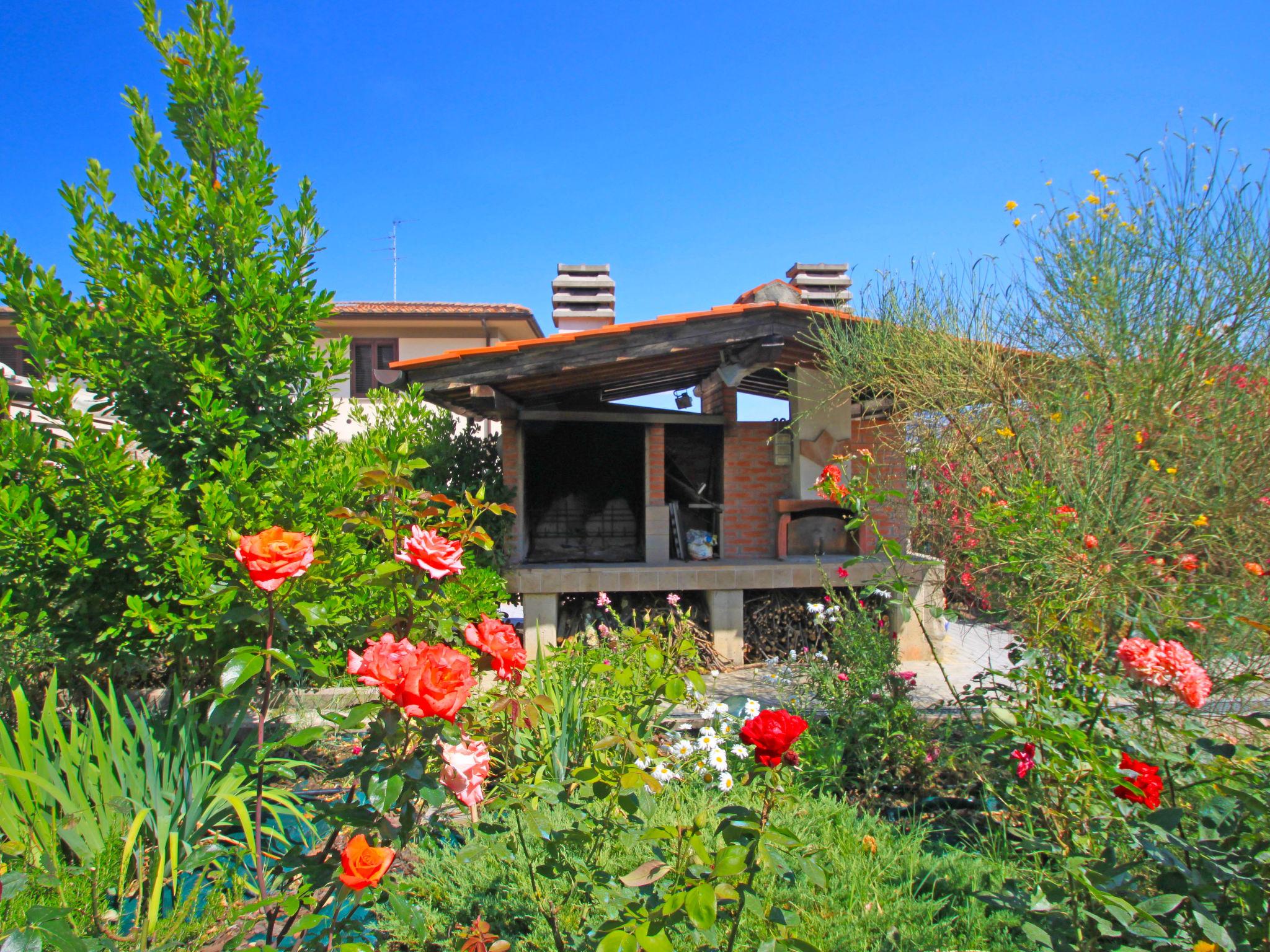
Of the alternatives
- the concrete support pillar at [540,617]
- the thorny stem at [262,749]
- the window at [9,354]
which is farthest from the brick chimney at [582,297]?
the window at [9,354]

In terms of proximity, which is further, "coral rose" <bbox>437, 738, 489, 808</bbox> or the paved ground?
the paved ground

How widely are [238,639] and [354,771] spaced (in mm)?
2134

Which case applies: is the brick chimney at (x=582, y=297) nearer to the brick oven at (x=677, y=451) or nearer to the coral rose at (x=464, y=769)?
the brick oven at (x=677, y=451)

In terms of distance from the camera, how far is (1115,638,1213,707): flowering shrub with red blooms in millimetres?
1870

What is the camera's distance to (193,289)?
3334 mm

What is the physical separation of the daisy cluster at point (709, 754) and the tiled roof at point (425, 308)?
14.1 meters

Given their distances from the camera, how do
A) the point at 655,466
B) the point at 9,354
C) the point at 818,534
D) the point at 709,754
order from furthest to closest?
the point at 9,354 → the point at 818,534 → the point at 655,466 → the point at 709,754

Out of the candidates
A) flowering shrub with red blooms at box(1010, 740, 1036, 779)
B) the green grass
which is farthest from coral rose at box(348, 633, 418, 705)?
flowering shrub with red blooms at box(1010, 740, 1036, 779)

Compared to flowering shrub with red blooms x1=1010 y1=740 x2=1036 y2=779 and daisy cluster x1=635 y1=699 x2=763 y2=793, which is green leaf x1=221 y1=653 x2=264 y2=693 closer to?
daisy cluster x1=635 y1=699 x2=763 y2=793

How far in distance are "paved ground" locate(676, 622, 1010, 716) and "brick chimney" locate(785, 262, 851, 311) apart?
4508 millimetres

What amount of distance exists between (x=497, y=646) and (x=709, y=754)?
6.53 feet

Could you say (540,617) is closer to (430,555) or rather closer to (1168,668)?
(430,555)

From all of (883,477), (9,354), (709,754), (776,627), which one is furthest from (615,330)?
(9,354)

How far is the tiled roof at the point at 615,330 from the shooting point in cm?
586
